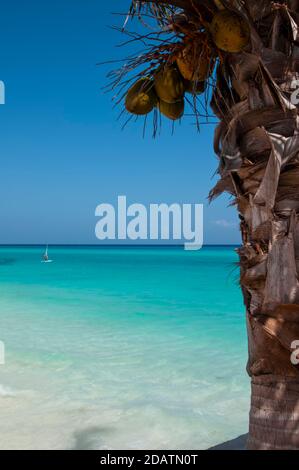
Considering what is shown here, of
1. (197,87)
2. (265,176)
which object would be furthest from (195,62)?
(265,176)

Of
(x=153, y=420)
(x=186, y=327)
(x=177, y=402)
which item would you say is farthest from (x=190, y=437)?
(x=186, y=327)

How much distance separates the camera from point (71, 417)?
191 inches

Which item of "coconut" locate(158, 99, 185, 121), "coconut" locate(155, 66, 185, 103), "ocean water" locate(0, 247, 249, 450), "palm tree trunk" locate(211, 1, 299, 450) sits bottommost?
"ocean water" locate(0, 247, 249, 450)

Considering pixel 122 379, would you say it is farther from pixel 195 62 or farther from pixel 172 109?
pixel 195 62

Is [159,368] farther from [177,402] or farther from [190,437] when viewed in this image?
[190,437]

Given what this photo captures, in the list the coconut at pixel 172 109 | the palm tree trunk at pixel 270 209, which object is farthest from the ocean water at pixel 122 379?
the coconut at pixel 172 109

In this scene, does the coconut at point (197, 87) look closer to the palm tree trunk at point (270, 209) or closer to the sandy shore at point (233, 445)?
the palm tree trunk at point (270, 209)

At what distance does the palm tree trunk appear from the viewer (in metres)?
1.53

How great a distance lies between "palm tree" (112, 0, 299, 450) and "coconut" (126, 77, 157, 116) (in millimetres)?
316

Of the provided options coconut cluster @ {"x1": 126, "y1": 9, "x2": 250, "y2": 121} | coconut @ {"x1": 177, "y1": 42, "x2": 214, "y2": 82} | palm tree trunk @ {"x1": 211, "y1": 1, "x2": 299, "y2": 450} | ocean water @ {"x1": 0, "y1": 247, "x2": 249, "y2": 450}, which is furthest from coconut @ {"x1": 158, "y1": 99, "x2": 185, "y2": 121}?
ocean water @ {"x1": 0, "y1": 247, "x2": 249, "y2": 450}

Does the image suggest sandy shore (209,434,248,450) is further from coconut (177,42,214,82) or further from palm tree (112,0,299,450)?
coconut (177,42,214,82)

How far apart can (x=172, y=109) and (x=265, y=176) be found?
69 cm

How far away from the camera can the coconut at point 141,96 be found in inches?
80.0

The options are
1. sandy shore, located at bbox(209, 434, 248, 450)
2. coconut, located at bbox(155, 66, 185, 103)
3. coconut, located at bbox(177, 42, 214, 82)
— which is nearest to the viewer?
coconut, located at bbox(177, 42, 214, 82)
